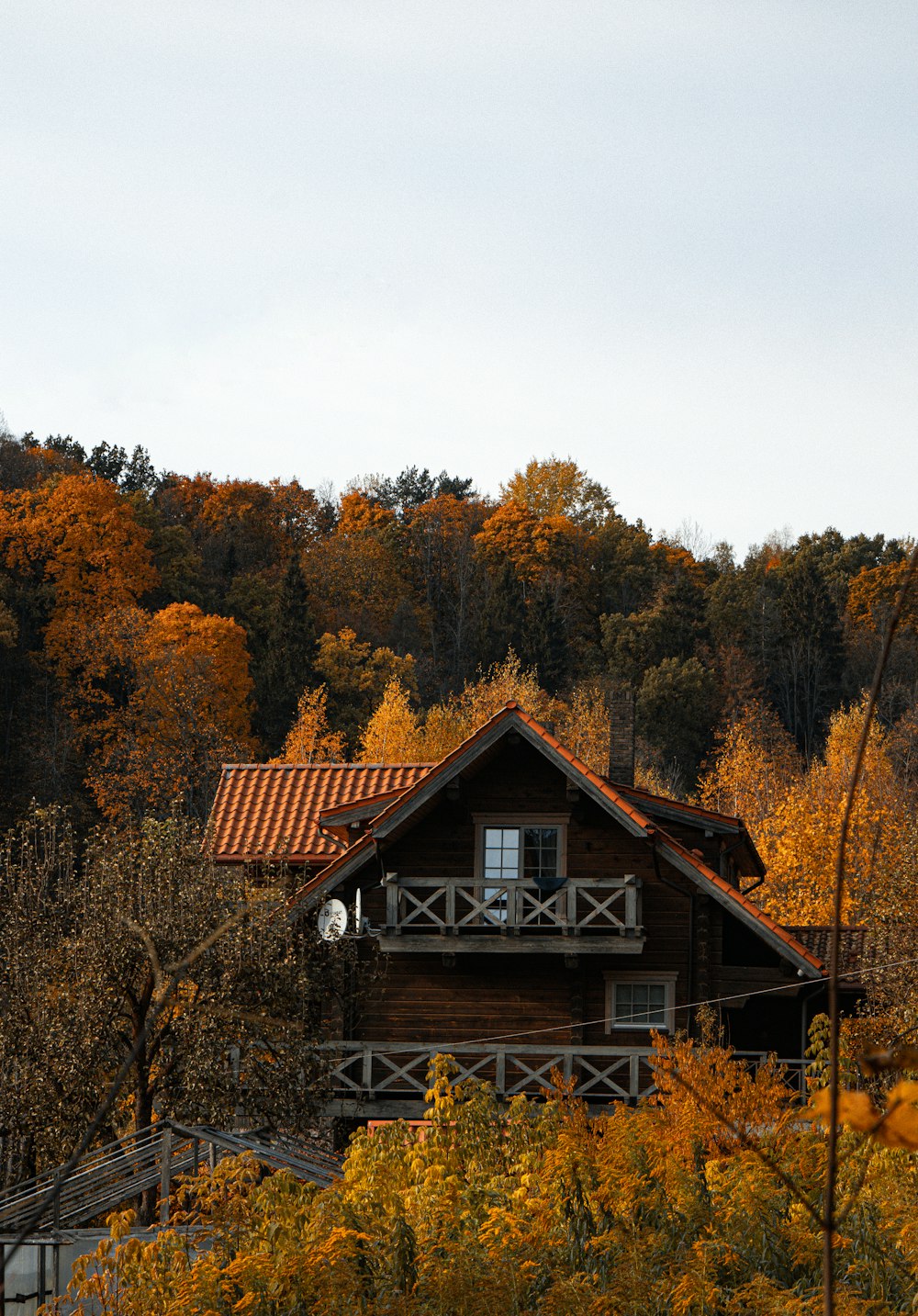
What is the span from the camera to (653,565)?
91.7 meters

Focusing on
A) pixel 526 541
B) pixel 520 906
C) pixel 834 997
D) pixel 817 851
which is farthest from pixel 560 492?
pixel 834 997

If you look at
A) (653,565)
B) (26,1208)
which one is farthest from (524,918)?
(653,565)

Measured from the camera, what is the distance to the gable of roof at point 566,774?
23.2 m

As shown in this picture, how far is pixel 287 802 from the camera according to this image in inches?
1113

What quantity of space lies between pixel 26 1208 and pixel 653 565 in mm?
78796

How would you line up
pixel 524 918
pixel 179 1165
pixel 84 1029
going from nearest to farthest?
pixel 179 1165 < pixel 84 1029 < pixel 524 918

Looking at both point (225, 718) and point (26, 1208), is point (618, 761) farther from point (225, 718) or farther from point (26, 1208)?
point (225, 718)

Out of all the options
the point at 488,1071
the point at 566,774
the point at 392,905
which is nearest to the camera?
the point at 392,905

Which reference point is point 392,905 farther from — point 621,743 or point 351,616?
point 351,616

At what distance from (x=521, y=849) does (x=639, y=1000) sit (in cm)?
304

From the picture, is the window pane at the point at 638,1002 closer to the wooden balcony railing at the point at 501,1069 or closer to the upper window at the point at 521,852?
the wooden balcony railing at the point at 501,1069

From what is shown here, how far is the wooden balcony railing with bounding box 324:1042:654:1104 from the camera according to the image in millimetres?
22281

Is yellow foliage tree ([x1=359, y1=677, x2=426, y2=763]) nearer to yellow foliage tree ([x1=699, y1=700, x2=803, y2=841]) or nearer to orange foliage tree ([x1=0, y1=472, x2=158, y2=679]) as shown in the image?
yellow foliage tree ([x1=699, y1=700, x2=803, y2=841])

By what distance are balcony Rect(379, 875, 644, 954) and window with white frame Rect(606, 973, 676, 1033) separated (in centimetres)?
108
